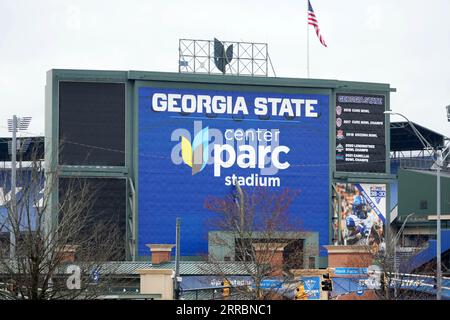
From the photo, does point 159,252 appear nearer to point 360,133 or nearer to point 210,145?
point 210,145

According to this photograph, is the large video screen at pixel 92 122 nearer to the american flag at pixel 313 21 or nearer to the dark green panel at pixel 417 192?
the american flag at pixel 313 21

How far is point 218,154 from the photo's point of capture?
7544cm

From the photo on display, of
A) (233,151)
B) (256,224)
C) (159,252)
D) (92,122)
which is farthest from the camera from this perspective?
(233,151)

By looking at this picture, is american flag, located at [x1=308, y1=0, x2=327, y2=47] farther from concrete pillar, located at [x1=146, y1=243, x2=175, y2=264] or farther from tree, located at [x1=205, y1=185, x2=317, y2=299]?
concrete pillar, located at [x1=146, y1=243, x2=175, y2=264]

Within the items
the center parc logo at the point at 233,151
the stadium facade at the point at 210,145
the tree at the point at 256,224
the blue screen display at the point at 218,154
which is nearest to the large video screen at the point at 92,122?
the stadium facade at the point at 210,145

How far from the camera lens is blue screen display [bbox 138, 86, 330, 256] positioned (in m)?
73.9

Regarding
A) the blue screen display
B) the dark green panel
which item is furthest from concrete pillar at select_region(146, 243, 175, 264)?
the dark green panel

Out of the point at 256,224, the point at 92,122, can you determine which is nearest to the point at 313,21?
the point at 256,224

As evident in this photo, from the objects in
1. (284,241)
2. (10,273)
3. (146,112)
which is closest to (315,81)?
(146,112)

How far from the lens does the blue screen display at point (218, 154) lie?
243 feet
